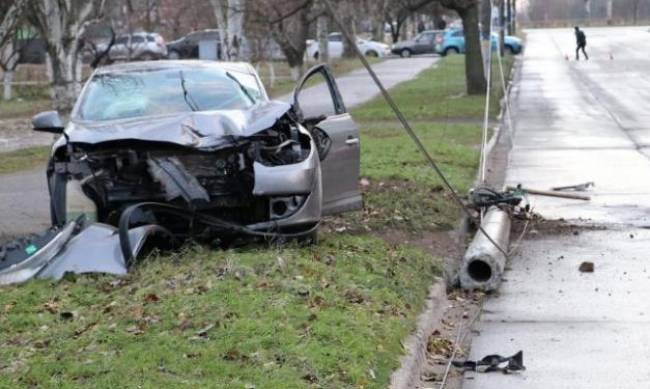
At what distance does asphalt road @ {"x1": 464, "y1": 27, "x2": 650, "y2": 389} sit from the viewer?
6688 mm

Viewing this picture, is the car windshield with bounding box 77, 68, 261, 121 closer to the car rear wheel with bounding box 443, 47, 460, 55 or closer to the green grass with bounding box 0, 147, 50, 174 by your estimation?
the green grass with bounding box 0, 147, 50, 174

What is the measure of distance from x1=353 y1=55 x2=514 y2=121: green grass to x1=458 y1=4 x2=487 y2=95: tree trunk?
0.35 meters

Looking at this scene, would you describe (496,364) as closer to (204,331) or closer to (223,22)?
(204,331)

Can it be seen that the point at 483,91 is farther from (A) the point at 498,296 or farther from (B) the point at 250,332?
(B) the point at 250,332

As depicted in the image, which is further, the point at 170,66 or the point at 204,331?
the point at 170,66

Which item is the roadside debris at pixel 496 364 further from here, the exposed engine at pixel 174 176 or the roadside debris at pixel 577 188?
the roadside debris at pixel 577 188

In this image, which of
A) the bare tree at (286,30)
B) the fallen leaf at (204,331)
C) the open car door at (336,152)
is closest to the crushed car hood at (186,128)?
the open car door at (336,152)

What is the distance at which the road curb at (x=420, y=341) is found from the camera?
6.11 meters

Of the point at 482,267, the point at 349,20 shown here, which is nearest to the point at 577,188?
the point at 482,267

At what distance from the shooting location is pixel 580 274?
30.4ft

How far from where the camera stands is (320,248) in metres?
9.09

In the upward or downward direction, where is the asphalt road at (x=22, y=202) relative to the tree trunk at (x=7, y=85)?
upward

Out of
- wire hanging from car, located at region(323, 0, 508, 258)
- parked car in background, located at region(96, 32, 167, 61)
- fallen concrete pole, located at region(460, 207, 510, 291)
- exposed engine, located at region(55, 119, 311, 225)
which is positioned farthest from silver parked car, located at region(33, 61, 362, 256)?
parked car in background, located at region(96, 32, 167, 61)

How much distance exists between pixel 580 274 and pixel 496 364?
283cm
